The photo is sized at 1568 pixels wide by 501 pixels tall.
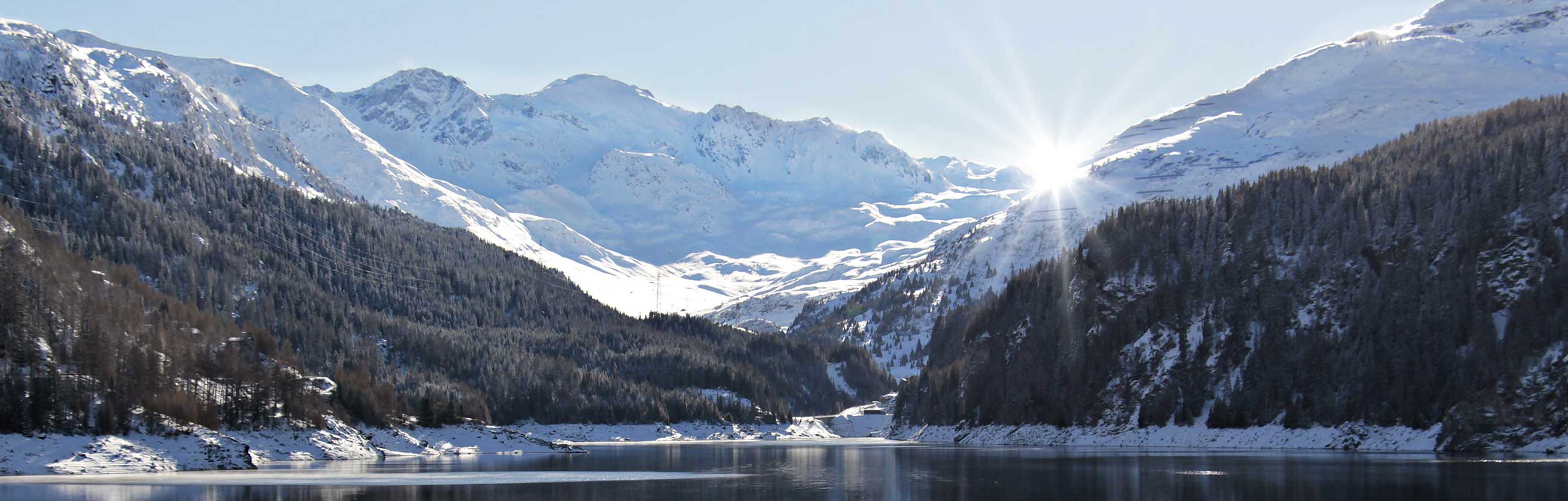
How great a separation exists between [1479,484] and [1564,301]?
213ft

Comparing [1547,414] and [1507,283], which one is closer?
[1547,414]

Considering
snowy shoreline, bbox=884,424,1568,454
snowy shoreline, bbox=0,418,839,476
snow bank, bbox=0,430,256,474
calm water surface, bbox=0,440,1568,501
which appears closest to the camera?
calm water surface, bbox=0,440,1568,501

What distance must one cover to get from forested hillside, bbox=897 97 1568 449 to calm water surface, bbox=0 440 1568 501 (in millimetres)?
12527

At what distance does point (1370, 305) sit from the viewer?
508ft

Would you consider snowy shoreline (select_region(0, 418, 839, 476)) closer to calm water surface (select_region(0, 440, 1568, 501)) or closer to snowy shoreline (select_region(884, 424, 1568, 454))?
calm water surface (select_region(0, 440, 1568, 501))

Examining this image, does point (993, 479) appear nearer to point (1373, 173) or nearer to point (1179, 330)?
point (1179, 330)

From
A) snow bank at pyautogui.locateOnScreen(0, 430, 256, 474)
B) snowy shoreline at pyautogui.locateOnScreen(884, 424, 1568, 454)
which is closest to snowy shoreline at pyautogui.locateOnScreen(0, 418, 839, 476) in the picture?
snow bank at pyautogui.locateOnScreen(0, 430, 256, 474)

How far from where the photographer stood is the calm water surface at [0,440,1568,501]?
77688 mm

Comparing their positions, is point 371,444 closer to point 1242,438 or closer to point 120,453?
point 120,453

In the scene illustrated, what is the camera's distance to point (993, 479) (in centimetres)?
9469

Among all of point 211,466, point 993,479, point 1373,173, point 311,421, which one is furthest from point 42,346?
point 1373,173

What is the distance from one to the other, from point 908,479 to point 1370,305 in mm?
83800

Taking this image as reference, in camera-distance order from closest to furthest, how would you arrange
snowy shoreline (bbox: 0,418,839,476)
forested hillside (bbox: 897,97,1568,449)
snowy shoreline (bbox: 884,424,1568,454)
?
snowy shoreline (bbox: 0,418,839,476)
forested hillside (bbox: 897,97,1568,449)
snowy shoreline (bbox: 884,424,1568,454)

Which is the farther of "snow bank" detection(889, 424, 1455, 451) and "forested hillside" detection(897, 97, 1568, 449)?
"snow bank" detection(889, 424, 1455, 451)
